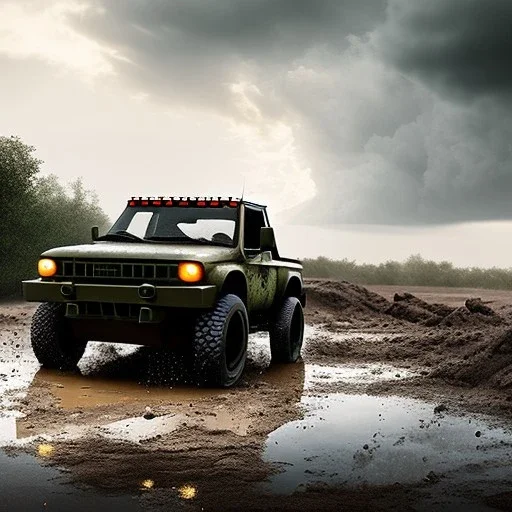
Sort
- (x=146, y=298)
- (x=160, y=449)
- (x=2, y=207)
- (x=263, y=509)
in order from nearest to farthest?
(x=263, y=509) < (x=160, y=449) < (x=146, y=298) < (x=2, y=207)

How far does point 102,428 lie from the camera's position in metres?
5.41

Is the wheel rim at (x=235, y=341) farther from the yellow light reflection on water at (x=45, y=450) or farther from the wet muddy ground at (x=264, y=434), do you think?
the yellow light reflection on water at (x=45, y=450)

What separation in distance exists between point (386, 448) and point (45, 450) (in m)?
2.38

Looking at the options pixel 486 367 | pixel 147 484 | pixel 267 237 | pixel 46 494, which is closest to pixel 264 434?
pixel 147 484

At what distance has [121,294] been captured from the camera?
6.93 m

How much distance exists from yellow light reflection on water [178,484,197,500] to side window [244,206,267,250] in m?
4.40

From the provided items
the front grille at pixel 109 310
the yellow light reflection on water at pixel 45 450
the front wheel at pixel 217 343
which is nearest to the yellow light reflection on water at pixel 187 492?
the yellow light reflection on water at pixel 45 450

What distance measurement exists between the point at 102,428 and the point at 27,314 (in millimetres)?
10305

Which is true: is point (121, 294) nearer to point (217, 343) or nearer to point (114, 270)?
point (114, 270)

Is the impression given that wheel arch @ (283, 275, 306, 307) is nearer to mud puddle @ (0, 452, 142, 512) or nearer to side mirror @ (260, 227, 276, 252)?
side mirror @ (260, 227, 276, 252)

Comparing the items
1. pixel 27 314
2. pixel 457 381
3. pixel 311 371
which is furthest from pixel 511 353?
pixel 27 314

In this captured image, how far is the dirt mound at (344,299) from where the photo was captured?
57.4 feet

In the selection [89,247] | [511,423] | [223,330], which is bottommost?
[511,423]

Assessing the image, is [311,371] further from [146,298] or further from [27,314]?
[27,314]
